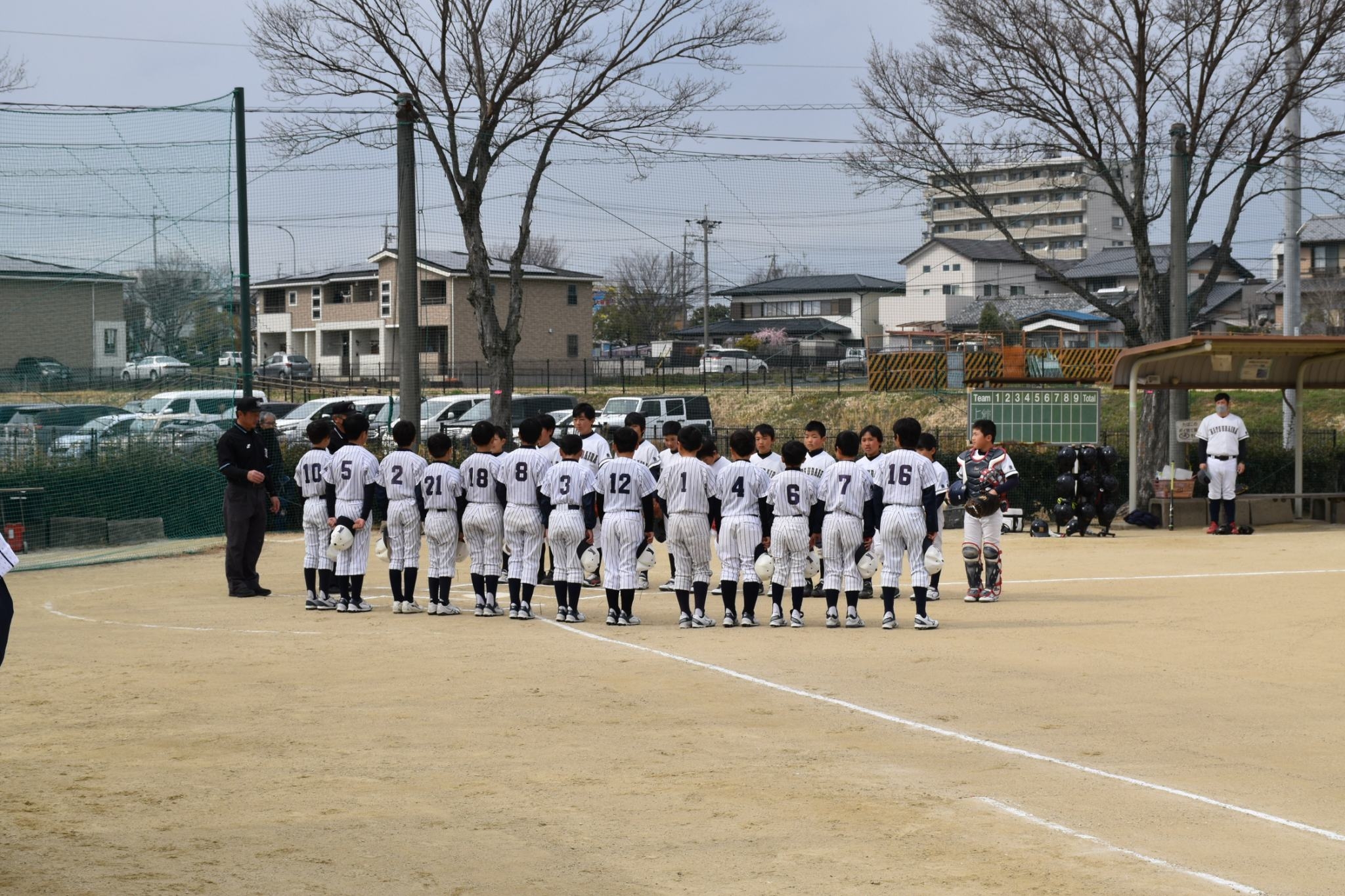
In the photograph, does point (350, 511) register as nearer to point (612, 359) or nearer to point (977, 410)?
point (977, 410)

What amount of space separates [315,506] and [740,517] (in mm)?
4020

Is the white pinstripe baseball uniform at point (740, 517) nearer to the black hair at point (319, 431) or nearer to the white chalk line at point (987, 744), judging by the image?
the white chalk line at point (987, 744)

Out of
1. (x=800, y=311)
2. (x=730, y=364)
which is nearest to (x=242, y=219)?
(x=730, y=364)

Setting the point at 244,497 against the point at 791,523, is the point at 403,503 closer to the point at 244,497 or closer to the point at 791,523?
the point at 244,497

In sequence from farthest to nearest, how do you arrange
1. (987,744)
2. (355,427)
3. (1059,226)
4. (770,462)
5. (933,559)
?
(1059,226) → (770,462) → (355,427) → (933,559) → (987,744)

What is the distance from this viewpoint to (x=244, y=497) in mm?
13602

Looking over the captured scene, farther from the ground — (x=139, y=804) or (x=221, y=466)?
(x=221, y=466)

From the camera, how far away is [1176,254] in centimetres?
2273

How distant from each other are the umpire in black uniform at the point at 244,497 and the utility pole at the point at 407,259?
497cm

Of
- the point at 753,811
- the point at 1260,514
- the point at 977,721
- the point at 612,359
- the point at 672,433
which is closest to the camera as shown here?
the point at 753,811

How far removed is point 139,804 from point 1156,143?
21.5m

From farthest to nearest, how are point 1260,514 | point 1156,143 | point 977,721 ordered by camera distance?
point 1156,143
point 1260,514
point 977,721

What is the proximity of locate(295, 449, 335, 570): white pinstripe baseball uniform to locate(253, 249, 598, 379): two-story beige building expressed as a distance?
61.5ft

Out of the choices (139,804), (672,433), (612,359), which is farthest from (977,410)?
(612,359)
